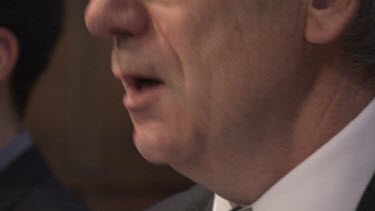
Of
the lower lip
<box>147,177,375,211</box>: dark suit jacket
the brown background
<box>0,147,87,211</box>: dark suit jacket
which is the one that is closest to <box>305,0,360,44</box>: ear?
the lower lip

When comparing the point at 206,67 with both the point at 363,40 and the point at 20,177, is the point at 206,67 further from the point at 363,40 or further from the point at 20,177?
the point at 20,177

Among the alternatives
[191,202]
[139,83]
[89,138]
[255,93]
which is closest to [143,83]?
[139,83]

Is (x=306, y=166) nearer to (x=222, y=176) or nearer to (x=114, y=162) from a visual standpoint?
(x=222, y=176)

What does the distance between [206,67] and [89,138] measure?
1.84 meters

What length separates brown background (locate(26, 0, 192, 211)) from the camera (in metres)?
2.48

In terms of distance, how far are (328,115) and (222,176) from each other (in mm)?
114

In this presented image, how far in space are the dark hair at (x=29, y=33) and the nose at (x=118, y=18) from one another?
48 cm

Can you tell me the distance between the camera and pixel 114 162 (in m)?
2.69

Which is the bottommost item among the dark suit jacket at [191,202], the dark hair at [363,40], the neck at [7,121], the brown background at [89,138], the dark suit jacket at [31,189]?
the brown background at [89,138]

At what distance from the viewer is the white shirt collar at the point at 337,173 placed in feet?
2.68

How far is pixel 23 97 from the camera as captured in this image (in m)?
1.33

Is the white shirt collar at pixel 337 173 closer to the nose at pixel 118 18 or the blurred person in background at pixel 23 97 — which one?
the nose at pixel 118 18

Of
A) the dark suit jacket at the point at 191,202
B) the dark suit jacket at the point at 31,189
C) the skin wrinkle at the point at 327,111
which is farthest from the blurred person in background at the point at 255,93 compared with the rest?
the dark suit jacket at the point at 31,189

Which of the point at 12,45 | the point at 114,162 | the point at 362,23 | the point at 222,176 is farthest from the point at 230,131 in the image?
the point at 114,162
